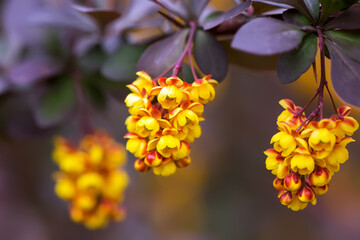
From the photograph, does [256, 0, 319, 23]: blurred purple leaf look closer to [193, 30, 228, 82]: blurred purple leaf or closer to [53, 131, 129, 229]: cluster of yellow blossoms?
[193, 30, 228, 82]: blurred purple leaf

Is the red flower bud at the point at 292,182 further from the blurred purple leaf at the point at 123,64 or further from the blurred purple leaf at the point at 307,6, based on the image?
the blurred purple leaf at the point at 123,64

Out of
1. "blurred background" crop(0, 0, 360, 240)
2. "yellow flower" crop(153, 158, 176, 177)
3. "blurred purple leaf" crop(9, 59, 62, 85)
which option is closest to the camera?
"yellow flower" crop(153, 158, 176, 177)

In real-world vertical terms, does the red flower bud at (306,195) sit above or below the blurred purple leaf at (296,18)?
below

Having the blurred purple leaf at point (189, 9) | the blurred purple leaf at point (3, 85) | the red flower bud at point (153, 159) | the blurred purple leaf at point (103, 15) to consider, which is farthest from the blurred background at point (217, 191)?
the red flower bud at point (153, 159)

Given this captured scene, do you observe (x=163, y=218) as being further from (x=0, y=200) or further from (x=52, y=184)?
(x=0, y=200)

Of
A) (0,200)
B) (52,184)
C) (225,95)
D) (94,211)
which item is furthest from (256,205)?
(94,211)

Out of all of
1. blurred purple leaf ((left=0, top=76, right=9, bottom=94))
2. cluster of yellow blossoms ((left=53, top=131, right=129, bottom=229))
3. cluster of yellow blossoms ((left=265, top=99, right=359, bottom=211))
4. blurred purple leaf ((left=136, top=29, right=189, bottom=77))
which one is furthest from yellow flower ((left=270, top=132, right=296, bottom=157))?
blurred purple leaf ((left=0, top=76, right=9, bottom=94))

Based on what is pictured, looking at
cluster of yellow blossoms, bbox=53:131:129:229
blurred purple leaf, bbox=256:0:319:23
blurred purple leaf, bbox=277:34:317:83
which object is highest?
blurred purple leaf, bbox=256:0:319:23
